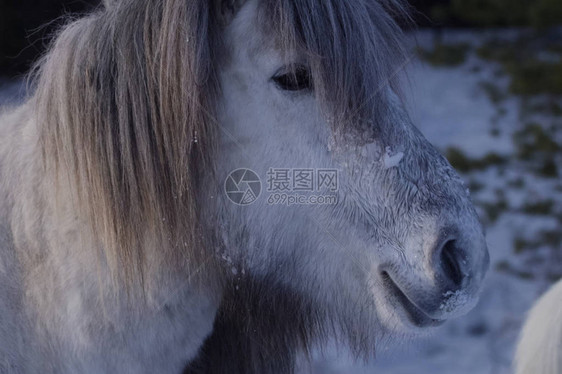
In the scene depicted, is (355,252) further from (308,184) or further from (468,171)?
(468,171)

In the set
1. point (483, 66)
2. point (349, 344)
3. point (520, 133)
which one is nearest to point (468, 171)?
point (520, 133)

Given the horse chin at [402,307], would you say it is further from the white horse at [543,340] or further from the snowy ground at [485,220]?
the white horse at [543,340]

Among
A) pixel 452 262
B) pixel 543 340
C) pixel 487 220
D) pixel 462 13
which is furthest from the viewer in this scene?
pixel 462 13

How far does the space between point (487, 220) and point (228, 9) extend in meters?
5.13

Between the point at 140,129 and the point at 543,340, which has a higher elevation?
the point at 140,129

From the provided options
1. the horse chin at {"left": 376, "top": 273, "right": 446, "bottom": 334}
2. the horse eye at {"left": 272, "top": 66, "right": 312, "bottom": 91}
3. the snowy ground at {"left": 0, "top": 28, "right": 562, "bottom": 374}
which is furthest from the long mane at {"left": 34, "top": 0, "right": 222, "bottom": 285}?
the snowy ground at {"left": 0, "top": 28, "right": 562, "bottom": 374}

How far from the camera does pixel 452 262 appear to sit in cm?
149

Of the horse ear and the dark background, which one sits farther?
the dark background

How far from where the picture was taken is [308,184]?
157 centimetres

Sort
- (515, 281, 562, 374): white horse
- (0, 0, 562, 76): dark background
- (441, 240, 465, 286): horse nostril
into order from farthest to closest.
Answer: (0, 0, 562, 76): dark background
(515, 281, 562, 374): white horse
(441, 240, 465, 286): horse nostril

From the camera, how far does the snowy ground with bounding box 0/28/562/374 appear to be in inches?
181

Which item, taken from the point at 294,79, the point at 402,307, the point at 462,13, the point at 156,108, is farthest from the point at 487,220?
the point at 156,108

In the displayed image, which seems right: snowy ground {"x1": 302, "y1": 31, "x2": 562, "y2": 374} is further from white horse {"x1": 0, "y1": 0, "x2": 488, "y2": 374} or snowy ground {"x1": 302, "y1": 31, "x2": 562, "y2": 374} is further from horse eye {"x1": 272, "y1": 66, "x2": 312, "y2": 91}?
horse eye {"x1": 272, "y1": 66, "x2": 312, "y2": 91}

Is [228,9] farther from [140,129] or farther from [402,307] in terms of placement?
[402,307]
